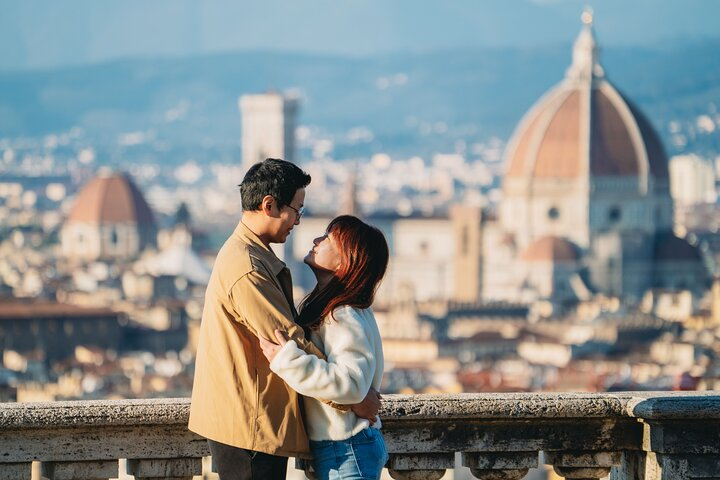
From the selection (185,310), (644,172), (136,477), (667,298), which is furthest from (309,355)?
(644,172)

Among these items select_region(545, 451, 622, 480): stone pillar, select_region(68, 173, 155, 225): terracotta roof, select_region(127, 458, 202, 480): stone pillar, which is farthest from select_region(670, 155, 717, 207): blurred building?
select_region(127, 458, 202, 480): stone pillar

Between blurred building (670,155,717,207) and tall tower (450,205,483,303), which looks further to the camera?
blurred building (670,155,717,207)

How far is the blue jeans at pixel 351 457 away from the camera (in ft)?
21.3

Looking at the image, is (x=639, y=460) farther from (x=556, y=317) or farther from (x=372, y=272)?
(x=556, y=317)

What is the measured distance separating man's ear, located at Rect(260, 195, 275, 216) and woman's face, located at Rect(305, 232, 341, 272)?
16cm

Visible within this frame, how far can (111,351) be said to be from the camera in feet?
227

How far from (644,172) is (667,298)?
1089 centimetres

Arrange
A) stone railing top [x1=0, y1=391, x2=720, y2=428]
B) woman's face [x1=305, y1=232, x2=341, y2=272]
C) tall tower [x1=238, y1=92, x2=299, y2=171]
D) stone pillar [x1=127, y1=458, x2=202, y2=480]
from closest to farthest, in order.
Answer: woman's face [x1=305, y1=232, x2=341, y2=272], stone railing top [x1=0, y1=391, x2=720, y2=428], stone pillar [x1=127, y1=458, x2=202, y2=480], tall tower [x1=238, y1=92, x2=299, y2=171]

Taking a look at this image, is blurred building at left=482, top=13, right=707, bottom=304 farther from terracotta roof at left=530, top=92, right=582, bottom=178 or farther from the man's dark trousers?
the man's dark trousers

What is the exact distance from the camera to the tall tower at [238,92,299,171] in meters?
124

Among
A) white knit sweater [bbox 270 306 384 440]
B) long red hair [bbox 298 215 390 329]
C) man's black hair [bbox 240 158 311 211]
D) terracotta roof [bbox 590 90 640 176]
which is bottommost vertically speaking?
white knit sweater [bbox 270 306 384 440]

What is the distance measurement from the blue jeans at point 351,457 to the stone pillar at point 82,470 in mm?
643

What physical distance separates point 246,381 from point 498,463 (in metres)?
1.02

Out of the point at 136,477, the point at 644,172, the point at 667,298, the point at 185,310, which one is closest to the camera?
the point at 136,477
